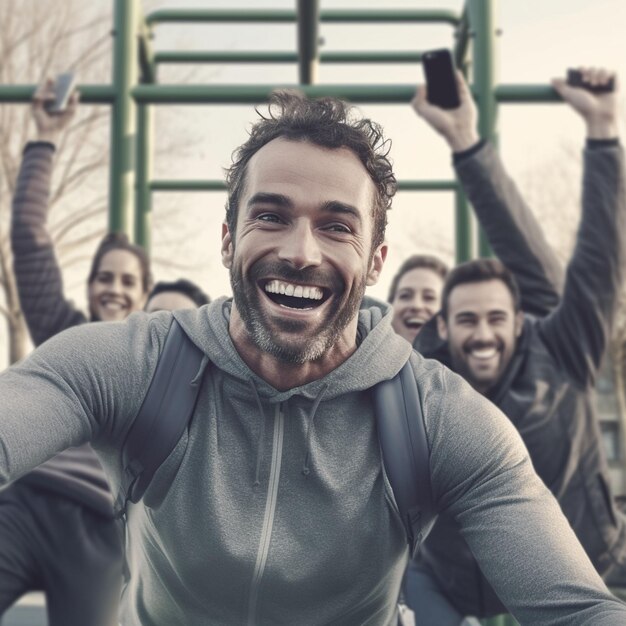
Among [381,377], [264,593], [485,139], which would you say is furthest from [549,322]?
[264,593]

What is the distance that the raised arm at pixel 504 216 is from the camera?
120 inches

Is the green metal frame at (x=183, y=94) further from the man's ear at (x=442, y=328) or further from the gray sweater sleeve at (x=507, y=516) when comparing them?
the gray sweater sleeve at (x=507, y=516)

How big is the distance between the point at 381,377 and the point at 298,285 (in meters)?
0.23

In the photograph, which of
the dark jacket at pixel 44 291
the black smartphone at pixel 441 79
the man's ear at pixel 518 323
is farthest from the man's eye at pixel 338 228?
the black smartphone at pixel 441 79

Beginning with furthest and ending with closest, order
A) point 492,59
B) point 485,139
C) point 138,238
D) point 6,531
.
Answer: point 138,238 → point 492,59 → point 485,139 → point 6,531

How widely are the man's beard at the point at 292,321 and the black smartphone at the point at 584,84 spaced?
1757mm

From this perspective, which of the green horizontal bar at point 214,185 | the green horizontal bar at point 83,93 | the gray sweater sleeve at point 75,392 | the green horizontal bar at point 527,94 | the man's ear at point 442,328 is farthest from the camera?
the green horizontal bar at point 214,185

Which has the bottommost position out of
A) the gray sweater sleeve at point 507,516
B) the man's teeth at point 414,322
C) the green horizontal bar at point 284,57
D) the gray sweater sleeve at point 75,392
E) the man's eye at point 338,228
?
the gray sweater sleeve at point 507,516

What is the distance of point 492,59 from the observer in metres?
3.52

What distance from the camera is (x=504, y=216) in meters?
3.04

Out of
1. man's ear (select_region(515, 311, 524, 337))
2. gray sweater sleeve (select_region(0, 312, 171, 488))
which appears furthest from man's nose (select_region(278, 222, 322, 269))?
man's ear (select_region(515, 311, 524, 337))

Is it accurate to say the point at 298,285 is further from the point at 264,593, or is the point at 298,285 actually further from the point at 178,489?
the point at 264,593

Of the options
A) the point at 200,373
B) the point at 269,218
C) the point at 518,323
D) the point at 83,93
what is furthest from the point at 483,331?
the point at 83,93

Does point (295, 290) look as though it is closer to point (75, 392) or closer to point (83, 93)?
point (75, 392)
